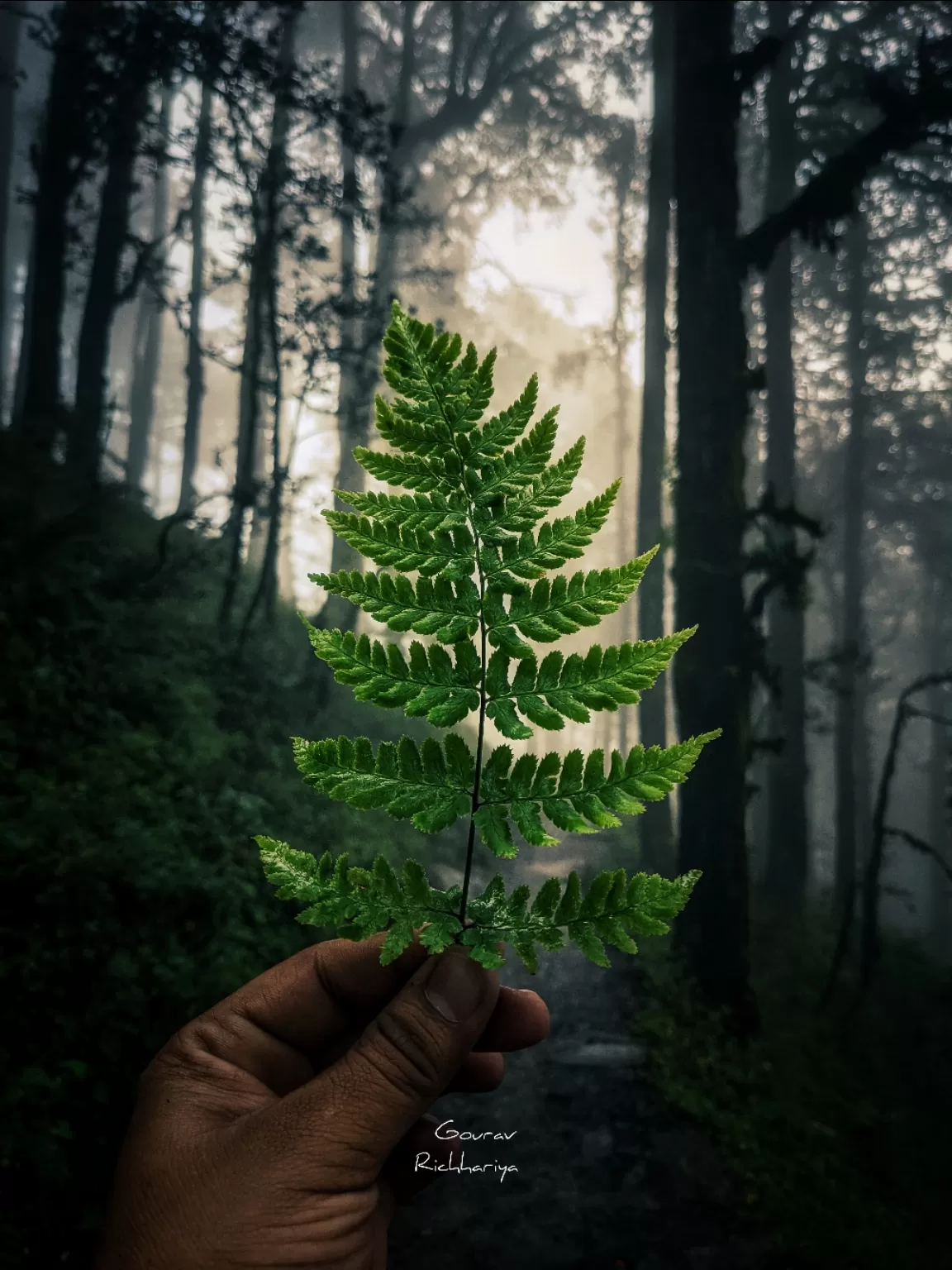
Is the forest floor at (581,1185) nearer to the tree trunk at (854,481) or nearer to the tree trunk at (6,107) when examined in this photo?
the tree trunk at (854,481)

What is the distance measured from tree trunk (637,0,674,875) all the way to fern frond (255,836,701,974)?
9.93 metres

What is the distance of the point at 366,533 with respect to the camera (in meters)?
1.01

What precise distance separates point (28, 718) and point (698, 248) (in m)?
7.47

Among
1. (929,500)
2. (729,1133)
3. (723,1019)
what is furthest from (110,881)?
(929,500)

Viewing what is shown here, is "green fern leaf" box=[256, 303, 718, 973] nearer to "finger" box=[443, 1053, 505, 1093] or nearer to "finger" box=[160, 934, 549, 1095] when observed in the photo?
"finger" box=[160, 934, 549, 1095]

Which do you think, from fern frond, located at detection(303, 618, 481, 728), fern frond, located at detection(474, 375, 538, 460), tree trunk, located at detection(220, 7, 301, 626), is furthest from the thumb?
tree trunk, located at detection(220, 7, 301, 626)

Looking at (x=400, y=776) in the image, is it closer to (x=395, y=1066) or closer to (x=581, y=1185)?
(x=395, y=1066)

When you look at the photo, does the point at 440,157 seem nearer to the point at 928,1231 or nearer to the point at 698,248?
the point at 698,248

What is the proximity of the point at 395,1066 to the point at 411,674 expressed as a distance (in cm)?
100

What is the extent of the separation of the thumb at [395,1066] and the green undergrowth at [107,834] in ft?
9.23

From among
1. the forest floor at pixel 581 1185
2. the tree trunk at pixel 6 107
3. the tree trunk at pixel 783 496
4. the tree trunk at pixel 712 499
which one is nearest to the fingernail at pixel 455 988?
the forest floor at pixel 581 1185

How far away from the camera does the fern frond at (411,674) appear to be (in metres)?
1.00

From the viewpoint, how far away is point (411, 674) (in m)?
1.05

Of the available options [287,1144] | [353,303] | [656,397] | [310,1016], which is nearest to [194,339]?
[353,303]
